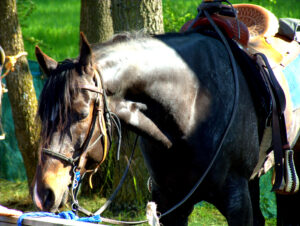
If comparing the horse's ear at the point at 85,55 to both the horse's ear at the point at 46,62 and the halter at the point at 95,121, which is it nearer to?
the halter at the point at 95,121

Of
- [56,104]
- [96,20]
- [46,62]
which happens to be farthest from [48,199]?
[96,20]

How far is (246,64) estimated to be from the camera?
330 cm

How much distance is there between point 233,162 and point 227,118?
0.28 metres

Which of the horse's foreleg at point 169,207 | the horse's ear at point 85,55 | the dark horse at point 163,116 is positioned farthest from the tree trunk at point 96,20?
the horse's ear at point 85,55

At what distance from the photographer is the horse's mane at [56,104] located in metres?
2.54

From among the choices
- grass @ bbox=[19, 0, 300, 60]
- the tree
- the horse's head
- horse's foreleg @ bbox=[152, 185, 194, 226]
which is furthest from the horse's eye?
grass @ bbox=[19, 0, 300, 60]

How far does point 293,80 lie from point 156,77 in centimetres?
132

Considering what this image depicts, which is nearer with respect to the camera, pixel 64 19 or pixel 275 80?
pixel 275 80

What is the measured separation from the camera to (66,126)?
2.54 metres

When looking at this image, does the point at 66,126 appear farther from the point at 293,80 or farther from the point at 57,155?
the point at 293,80

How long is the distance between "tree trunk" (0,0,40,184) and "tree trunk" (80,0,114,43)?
0.97m

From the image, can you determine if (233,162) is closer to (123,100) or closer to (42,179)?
(123,100)

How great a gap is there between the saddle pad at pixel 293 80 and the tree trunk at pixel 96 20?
3371 mm

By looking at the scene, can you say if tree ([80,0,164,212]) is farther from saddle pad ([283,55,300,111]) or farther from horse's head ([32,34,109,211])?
horse's head ([32,34,109,211])
